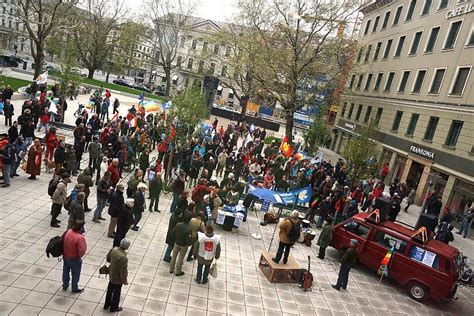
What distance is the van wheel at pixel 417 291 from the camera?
1123cm

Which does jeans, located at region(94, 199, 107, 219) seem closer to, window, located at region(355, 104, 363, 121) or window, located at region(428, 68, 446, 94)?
window, located at region(428, 68, 446, 94)

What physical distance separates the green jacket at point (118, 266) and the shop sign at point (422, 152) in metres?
23.1

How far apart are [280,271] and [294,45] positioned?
23.7 m

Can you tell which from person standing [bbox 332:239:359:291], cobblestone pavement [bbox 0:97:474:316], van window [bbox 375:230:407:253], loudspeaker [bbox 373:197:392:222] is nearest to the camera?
cobblestone pavement [bbox 0:97:474:316]

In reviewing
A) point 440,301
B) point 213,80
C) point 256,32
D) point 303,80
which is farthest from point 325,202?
point 213,80

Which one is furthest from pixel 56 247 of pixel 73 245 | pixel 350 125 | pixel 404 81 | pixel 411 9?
pixel 350 125

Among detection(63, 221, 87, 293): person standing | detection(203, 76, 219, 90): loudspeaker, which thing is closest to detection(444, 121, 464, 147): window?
detection(63, 221, 87, 293): person standing

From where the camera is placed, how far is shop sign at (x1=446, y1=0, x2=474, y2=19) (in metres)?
23.9

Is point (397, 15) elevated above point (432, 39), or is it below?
above

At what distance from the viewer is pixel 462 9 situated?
24578mm

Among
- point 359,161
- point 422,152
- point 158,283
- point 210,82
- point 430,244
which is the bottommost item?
point 158,283

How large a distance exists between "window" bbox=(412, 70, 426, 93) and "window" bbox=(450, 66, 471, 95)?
381 cm

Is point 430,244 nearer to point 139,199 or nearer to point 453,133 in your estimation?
point 139,199

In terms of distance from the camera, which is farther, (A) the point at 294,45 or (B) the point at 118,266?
(A) the point at 294,45
